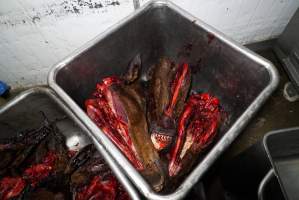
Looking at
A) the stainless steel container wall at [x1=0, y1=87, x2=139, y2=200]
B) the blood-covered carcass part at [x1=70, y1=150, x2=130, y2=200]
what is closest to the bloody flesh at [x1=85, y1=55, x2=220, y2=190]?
the stainless steel container wall at [x1=0, y1=87, x2=139, y2=200]

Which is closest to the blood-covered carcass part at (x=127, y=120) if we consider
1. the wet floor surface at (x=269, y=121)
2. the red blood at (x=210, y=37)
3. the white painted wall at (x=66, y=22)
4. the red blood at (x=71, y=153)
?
the red blood at (x=71, y=153)

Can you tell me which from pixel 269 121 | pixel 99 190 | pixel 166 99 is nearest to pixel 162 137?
pixel 166 99

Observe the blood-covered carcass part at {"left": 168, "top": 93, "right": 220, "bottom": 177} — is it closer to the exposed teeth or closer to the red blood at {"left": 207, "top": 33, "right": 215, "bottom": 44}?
the exposed teeth

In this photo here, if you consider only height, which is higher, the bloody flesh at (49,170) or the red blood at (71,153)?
the bloody flesh at (49,170)

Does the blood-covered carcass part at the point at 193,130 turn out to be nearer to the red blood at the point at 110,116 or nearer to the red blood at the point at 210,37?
the red blood at the point at 110,116

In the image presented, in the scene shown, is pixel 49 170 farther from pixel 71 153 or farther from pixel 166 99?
pixel 166 99

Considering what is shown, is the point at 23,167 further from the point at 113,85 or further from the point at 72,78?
the point at 113,85
